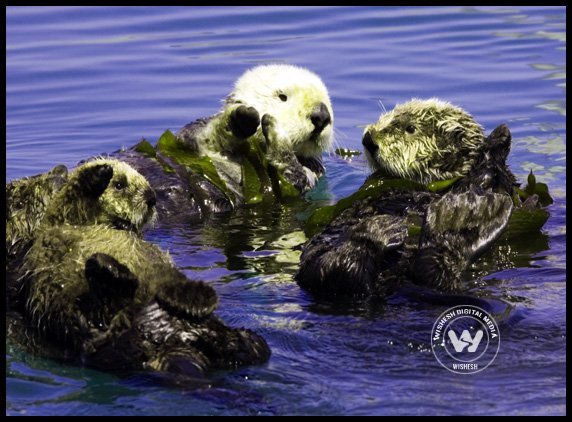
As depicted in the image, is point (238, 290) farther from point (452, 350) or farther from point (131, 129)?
point (131, 129)

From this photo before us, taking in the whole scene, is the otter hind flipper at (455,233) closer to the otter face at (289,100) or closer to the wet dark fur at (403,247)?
the wet dark fur at (403,247)

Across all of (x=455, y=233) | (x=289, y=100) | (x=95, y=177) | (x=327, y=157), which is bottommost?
(x=455, y=233)

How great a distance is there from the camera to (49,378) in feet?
14.6

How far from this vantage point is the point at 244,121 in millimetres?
7098

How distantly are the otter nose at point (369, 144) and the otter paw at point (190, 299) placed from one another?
2.40 metres

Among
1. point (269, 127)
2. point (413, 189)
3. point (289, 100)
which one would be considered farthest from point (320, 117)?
point (413, 189)

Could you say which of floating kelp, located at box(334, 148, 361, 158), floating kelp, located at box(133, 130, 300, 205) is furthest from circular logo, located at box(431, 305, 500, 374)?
floating kelp, located at box(334, 148, 361, 158)

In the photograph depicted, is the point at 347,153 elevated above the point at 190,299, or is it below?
above

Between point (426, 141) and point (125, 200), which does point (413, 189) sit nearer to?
point (426, 141)

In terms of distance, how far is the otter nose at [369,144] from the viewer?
660 centimetres

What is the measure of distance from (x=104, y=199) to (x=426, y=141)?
75.4 inches

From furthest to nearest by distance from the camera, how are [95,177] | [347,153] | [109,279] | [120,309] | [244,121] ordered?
[347,153]
[244,121]
[95,177]
[120,309]
[109,279]
